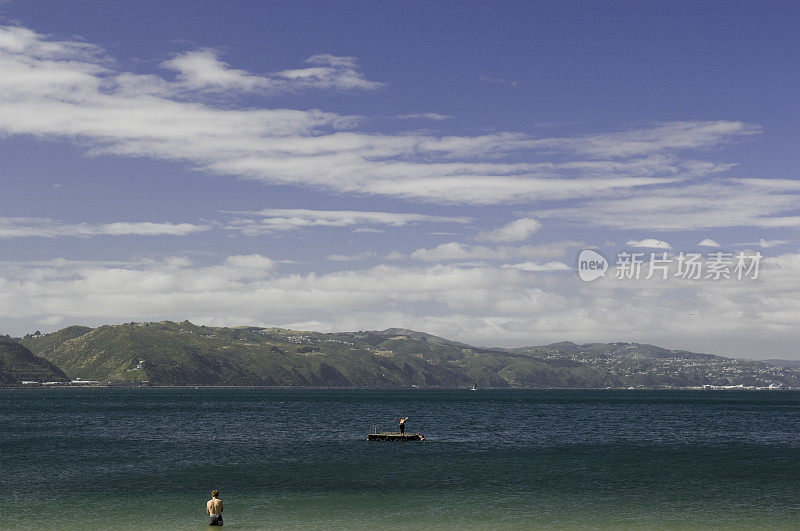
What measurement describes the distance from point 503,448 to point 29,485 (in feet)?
201

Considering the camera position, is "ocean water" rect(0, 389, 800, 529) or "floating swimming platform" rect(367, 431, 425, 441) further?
"floating swimming platform" rect(367, 431, 425, 441)

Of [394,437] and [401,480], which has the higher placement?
[401,480]

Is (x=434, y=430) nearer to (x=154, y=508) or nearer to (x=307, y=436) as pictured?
(x=307, y=436)

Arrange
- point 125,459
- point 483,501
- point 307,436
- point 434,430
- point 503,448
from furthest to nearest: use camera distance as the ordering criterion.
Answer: point 434,430, point 307,436, point 503,448, point 125,459, point 483,501

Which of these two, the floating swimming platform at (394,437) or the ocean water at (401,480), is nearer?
the ocean water at (401,480)

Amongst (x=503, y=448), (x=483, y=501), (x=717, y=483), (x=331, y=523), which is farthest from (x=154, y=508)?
(x=503, y=448)

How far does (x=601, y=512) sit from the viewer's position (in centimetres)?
5294

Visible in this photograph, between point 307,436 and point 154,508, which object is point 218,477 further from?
point 307,436

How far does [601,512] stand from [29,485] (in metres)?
51.2

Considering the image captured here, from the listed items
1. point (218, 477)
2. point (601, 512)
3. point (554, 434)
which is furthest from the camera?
point (554, 434)

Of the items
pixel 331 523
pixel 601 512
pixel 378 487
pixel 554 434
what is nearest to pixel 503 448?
pixel 554 434

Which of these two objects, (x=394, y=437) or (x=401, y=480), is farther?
(x=394, y=437)

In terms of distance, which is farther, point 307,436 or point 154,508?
point 307,436

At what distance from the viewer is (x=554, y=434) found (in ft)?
426
